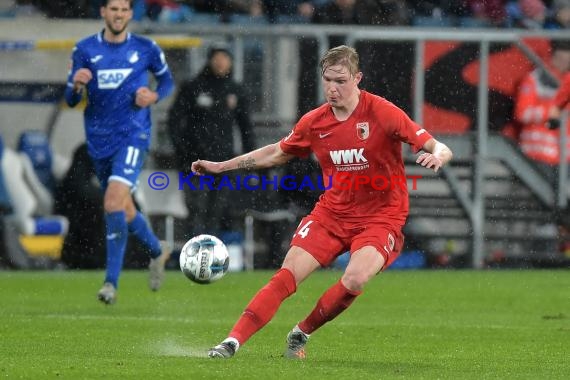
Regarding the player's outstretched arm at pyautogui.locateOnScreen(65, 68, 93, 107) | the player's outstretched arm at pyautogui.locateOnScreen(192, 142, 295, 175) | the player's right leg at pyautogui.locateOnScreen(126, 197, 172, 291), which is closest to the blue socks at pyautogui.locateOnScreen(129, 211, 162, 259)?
the player's right leg at pyautogui.locateOnScreen(126, 197, 172, 291)

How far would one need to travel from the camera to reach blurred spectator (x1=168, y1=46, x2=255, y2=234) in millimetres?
16953

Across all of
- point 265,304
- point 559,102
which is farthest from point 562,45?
point 265,304

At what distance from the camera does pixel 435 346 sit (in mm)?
9664

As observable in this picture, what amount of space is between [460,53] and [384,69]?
1291 millimetres

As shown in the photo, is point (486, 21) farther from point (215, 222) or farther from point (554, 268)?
point (215, 222)

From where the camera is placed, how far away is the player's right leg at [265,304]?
8.02 meters

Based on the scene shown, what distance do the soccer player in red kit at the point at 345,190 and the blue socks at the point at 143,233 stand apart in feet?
14.0

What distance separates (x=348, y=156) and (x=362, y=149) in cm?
9

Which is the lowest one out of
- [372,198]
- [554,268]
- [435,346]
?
[554,268]

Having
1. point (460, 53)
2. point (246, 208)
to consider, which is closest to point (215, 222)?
point (246, 208)

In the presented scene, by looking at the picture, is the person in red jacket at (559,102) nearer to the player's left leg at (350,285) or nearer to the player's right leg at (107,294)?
the player's right leg at (107,294)

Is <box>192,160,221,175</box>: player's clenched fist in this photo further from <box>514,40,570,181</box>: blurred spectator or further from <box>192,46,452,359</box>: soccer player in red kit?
<box>514,40,570,181</box>: blurred spectator

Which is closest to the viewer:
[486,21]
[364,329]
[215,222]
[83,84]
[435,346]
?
[435,346]

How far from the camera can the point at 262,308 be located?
8078mm
